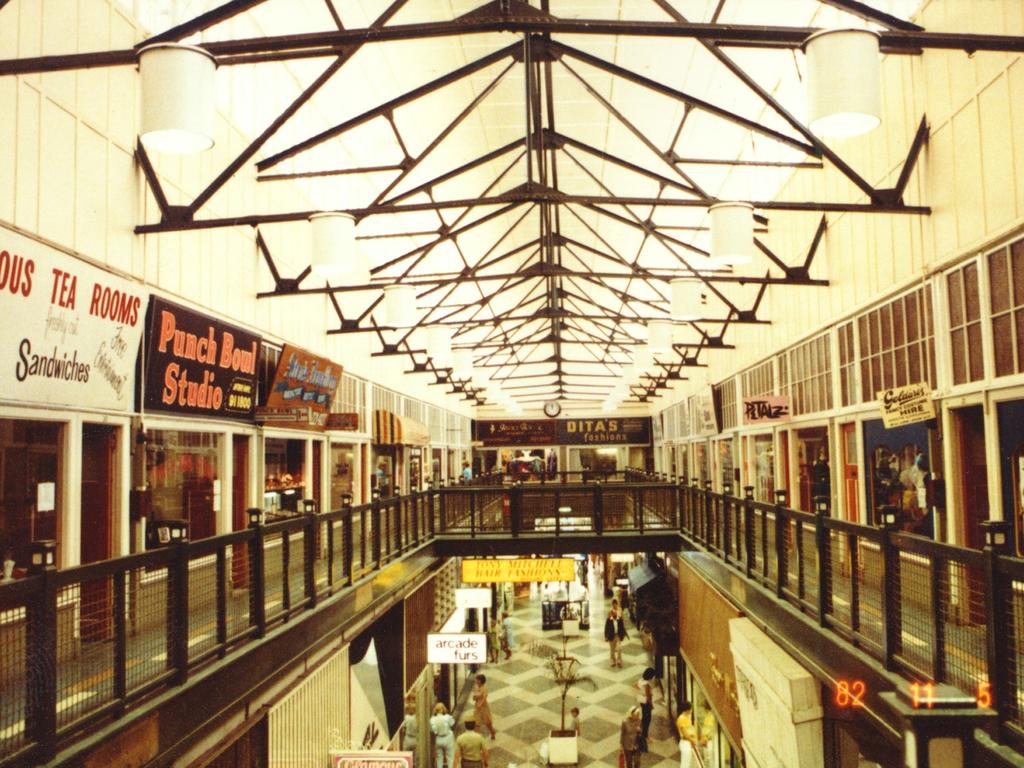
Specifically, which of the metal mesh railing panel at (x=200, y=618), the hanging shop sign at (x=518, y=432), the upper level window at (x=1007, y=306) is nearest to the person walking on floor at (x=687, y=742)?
the metal mesh railing panel at (x=200, y=618)

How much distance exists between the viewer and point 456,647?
13.4m

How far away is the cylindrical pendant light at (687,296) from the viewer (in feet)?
34.7

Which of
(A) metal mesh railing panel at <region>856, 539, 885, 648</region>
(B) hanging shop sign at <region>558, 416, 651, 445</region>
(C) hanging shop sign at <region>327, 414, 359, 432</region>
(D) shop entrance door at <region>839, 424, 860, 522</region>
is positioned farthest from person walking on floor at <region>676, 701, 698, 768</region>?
(B) hanging shop sign at <region>558, 416, 651, 445</region>

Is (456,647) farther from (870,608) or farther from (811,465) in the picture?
(870,608)

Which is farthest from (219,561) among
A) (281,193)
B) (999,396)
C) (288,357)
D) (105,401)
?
(281,193)

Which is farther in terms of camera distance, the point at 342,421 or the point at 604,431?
the point at 604,431

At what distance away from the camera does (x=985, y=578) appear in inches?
156

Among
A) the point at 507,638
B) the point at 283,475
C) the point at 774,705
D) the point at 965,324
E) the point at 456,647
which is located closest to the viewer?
the point at 774,705

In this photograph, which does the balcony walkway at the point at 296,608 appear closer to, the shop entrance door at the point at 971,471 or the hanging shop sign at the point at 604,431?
the shop entrance door at the point at 971,471

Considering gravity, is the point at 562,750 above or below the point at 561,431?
below

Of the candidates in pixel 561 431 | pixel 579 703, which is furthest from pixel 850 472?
pixel 561 431

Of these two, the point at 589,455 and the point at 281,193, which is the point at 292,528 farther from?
the point at 589,455

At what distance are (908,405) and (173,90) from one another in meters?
7.26

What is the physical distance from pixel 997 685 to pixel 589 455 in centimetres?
3959
